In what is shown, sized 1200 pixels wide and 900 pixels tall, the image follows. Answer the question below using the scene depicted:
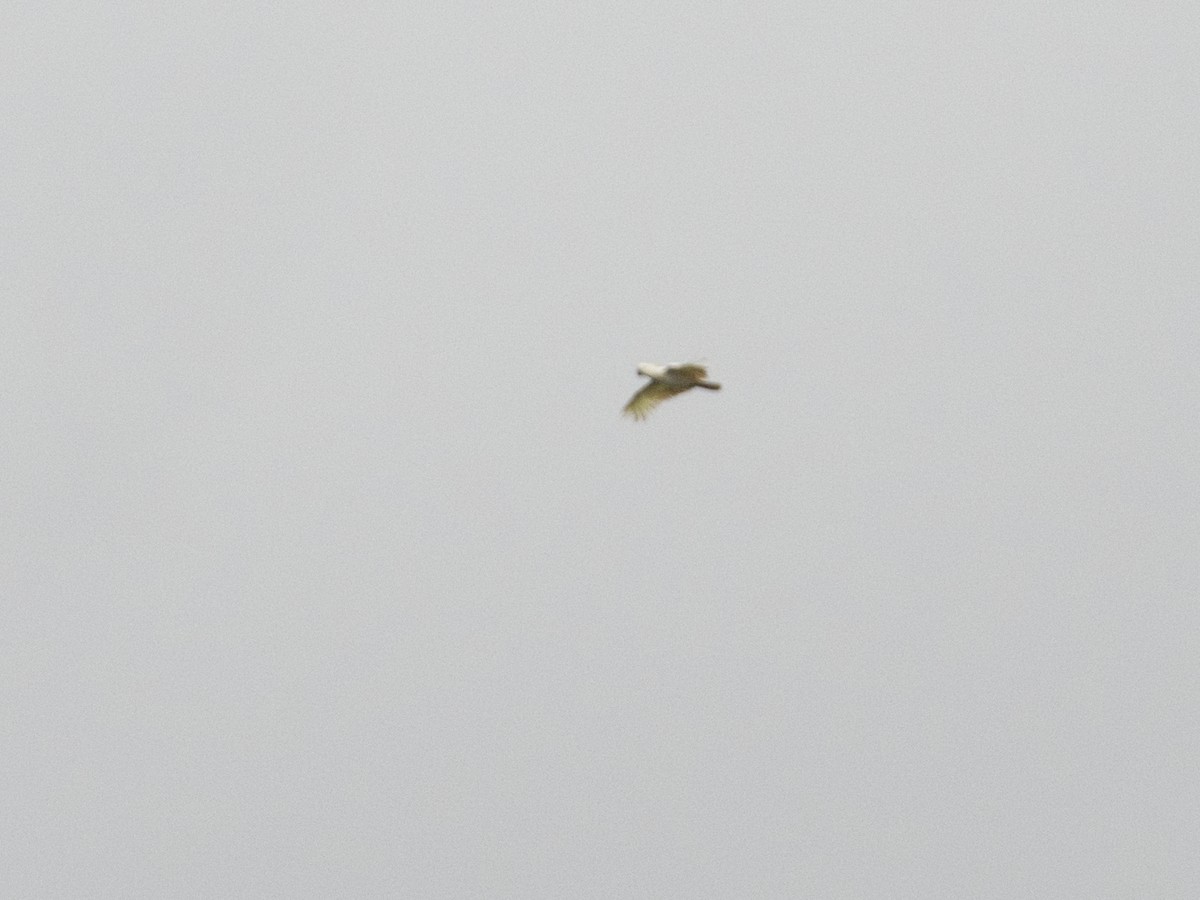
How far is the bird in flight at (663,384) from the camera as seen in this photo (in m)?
81.0

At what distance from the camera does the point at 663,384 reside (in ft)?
271

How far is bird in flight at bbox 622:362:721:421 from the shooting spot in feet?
266

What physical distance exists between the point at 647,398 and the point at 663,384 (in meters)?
0.76

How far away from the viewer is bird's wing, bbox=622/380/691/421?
3241 inches

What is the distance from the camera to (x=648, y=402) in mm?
82875

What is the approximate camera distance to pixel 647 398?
8281 cm

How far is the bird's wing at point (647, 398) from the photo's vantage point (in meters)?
82.3
